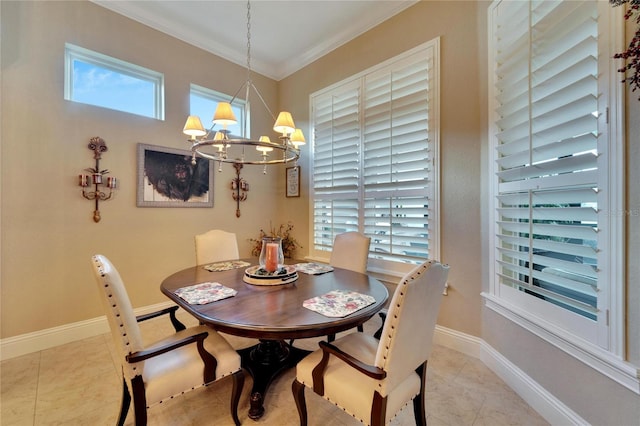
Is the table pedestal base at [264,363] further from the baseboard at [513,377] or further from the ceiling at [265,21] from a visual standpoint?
the ceiling at [265,21]

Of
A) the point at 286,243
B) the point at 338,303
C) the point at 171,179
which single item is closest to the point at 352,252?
the point at 338,303

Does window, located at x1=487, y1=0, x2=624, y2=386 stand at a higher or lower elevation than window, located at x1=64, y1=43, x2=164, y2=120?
lower

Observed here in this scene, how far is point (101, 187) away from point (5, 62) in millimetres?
1220

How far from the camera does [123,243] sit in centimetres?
291

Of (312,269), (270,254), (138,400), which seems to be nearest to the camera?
(138,400)

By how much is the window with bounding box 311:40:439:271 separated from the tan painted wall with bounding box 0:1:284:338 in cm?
183

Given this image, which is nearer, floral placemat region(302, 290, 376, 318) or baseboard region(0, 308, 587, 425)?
floral placemat region(302, 290, 376, 318)

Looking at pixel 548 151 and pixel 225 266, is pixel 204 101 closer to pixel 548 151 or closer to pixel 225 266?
pixel 225 266

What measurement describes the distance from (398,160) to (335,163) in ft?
2.96

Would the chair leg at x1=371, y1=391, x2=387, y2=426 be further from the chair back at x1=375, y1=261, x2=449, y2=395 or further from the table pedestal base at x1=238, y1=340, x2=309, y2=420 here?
the table pedestal base at x1=238, y1=340, x2=309, y2=420

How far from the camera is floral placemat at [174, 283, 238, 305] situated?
1.55m

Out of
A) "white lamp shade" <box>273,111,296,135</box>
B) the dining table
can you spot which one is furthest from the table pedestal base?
"white lamp shade" <box>273,111,296,135</box>

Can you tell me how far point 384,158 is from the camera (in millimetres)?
2930

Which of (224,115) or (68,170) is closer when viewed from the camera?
(224,115)
